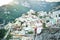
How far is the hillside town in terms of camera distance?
116 inches

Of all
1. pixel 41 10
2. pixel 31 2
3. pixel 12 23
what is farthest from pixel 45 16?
pixel 12 23

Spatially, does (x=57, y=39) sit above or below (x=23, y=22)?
below

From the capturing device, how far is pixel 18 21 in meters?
3.00

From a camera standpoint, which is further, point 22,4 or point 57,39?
point 22,4

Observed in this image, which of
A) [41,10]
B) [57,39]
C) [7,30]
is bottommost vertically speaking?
[57,39]

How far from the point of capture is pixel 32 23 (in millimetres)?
2996

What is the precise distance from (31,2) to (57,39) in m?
0.73

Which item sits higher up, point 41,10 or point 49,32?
point 41,10

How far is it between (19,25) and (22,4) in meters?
0.35

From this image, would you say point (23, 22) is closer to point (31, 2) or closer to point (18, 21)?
point (18, 21)

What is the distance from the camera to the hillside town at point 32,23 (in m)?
2.94

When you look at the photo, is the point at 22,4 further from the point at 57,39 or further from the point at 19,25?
the point at 57,39

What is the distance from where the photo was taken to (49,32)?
2924mm

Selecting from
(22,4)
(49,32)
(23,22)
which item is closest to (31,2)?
(22,4)
